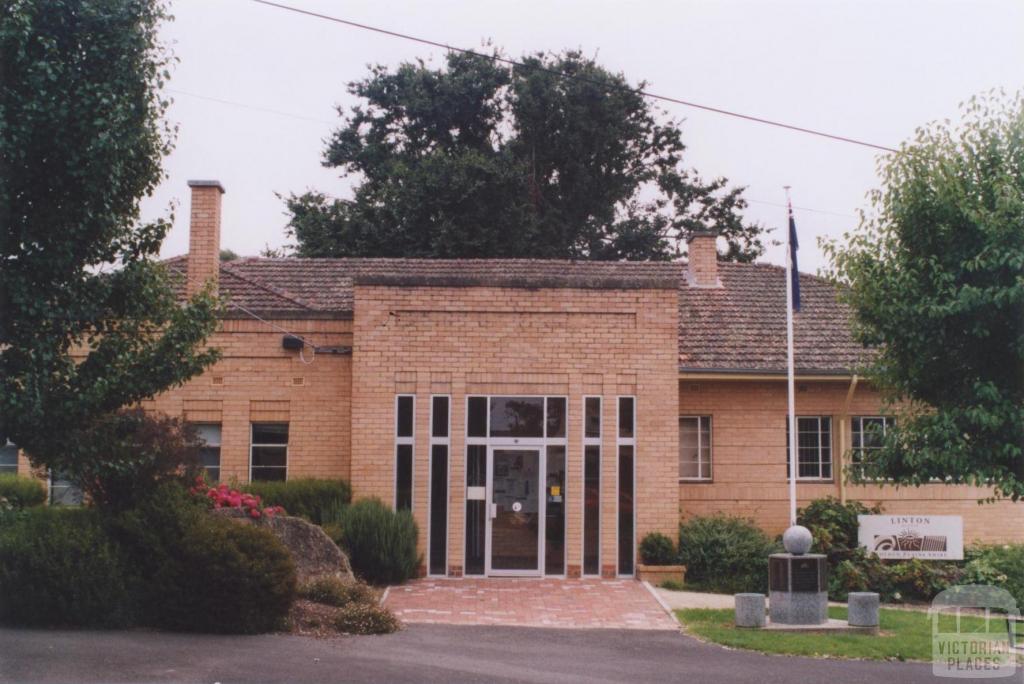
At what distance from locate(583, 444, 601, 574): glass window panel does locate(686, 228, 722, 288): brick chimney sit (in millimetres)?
6293

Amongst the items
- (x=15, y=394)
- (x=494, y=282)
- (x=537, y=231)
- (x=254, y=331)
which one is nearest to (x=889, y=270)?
(x=494, y=282)

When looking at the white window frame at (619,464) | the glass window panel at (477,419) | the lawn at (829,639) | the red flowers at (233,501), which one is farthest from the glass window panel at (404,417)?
the lawn at (829,639)

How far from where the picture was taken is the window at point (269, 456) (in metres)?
21.5

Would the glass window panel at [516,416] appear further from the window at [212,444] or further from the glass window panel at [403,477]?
the window at [212,444]

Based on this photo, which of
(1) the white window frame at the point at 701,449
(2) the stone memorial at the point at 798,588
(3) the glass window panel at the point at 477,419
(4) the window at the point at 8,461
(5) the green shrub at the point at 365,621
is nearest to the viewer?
(5) the green shrub at the point at 365,621

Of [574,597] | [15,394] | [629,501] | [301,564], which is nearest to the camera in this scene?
[15,394]

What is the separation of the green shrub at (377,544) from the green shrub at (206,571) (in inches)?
191

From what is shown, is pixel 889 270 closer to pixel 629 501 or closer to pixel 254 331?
pixel 629 501

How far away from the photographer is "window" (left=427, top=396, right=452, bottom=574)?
19.9 meters

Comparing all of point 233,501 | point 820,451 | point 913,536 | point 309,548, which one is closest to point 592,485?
point 820,451

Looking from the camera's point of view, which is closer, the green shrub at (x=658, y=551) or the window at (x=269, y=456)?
the green shrub at (x=658, y=551)

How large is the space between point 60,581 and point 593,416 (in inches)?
390

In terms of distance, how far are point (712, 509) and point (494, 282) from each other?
6086mm

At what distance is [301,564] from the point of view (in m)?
16.2
